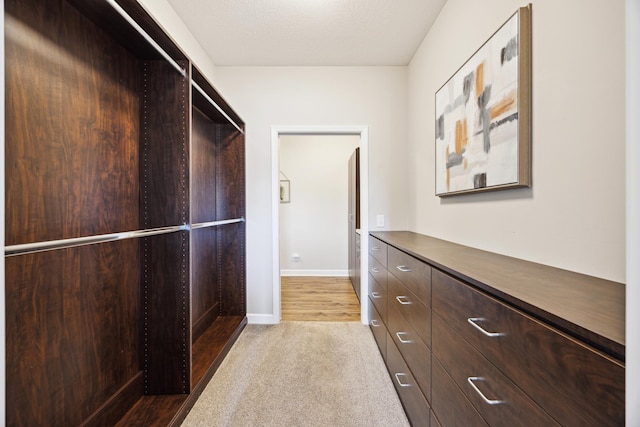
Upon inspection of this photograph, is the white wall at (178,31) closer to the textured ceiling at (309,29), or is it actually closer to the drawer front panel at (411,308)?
the textured ceiling at (309,29)

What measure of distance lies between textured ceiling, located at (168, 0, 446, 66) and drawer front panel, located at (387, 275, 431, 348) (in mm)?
1888

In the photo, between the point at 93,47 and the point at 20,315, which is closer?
the point at 20,315

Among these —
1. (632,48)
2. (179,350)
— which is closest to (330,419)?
(179,350)

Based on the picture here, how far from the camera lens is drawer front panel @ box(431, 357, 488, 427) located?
2.89 ft

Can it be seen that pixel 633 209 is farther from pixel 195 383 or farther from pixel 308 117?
pixel 308 117

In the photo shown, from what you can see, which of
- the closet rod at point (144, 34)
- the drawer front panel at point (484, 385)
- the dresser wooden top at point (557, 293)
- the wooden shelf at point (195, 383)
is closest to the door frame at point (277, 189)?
the wooden shelf at point (195, 383)

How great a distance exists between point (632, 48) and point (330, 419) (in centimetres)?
180

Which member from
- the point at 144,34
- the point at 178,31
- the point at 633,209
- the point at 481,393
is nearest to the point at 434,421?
the point at 481,393

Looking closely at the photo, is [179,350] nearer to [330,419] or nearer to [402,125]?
[330,419]

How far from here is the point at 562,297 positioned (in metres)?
0.72

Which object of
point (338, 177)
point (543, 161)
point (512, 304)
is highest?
point (338, 177)

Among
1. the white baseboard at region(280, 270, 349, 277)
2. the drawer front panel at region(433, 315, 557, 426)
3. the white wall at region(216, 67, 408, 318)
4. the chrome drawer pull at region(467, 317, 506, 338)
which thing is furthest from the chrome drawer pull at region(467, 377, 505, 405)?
the white baseboard at region(280, 270, 349, 277)

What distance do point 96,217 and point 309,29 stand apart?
1.99 meters

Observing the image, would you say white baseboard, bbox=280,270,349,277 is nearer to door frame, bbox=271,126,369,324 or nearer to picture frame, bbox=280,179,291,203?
picture frame, bbox=280,179,291,203
